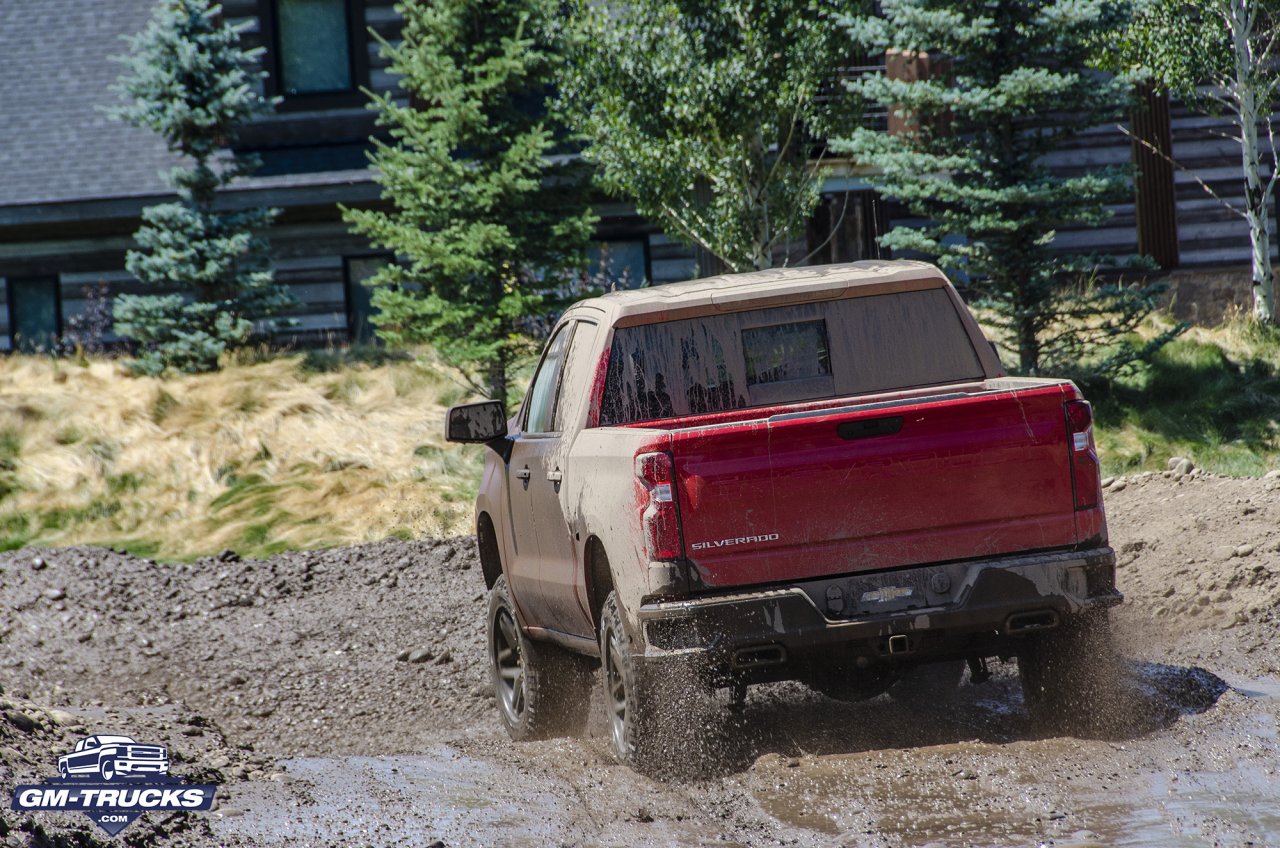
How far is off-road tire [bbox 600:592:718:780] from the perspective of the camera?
5.66 meters

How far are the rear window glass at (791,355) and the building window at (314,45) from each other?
16210 millimetres

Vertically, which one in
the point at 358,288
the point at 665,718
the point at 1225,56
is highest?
the point at 1225,56

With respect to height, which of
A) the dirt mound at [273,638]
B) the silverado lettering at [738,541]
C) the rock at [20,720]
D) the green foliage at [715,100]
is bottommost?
the dirt mound at [273,638]

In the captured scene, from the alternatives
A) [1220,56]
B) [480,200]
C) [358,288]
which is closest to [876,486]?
[480,200]

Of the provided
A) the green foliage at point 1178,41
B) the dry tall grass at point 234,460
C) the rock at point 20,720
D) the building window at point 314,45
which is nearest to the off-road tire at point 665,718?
the rock at point 20,720

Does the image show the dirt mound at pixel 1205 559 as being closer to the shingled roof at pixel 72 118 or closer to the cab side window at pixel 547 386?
the cab side window at pixel 547 386

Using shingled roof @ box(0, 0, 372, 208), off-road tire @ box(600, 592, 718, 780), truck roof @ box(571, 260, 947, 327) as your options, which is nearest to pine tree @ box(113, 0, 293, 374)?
shingled roof @ box(0, 0, 372, 208)

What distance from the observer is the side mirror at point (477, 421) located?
294 inches

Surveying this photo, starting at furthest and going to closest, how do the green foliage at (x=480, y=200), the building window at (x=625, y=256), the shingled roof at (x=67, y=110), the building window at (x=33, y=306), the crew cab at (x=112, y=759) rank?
the building window at (x=33, y=306) → the building window at (x=625, y=256) → the shingled roof at (x=67, y=110) → the green foliage at (x=480, y=200) → the crew cab at (x=112, y=759)

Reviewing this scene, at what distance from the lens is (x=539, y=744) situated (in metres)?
7.10

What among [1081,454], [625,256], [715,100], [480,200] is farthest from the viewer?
[625,256]

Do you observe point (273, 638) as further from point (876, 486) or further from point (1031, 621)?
point (1031, 621)

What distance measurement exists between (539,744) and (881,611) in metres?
2.19

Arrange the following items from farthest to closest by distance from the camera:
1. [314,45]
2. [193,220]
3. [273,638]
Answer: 1. [314,45]
2. [193,220]
3. [273,638]
